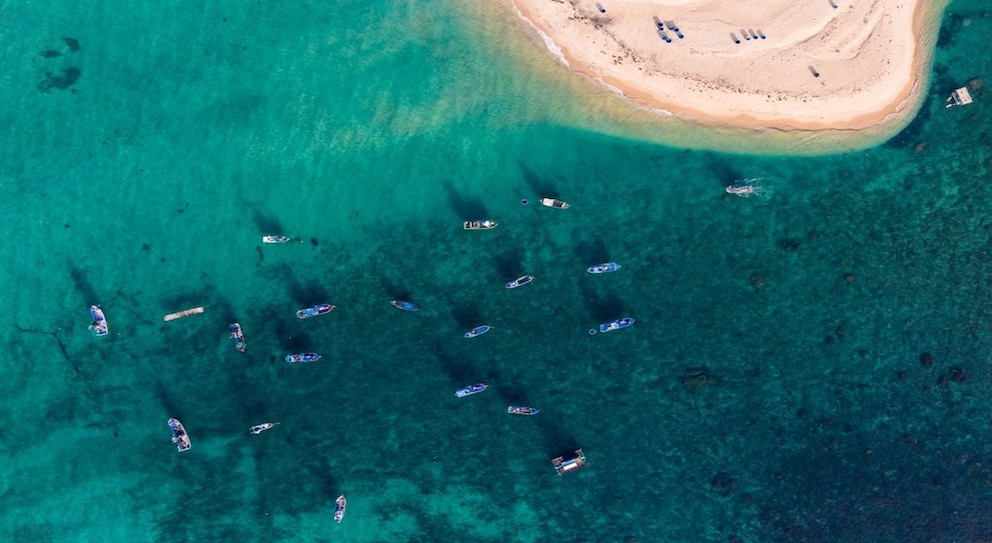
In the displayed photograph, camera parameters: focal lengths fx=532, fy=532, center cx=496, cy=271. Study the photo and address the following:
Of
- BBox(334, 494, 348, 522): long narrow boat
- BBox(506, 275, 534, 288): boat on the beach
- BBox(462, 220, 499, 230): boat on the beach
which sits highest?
BBox(462, 220, 499, 230): boat on the beach

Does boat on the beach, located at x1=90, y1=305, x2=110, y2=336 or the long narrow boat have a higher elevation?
boat on the beach, located at x1=90, y1=305, x2=110, y2=336

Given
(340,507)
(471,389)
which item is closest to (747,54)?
(471,389)

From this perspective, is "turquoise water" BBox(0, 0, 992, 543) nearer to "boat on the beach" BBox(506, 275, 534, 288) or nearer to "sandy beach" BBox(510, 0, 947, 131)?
"boat on the beach" BBox(506, 275, 534, 288)

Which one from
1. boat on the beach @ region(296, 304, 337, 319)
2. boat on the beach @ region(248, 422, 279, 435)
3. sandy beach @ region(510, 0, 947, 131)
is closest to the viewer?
sandy beach @ region(510, 0, 947, 131)

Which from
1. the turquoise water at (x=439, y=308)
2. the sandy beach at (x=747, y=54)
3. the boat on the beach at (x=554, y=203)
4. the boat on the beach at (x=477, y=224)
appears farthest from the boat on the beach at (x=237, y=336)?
the sandy beach at (x=747, y=54)

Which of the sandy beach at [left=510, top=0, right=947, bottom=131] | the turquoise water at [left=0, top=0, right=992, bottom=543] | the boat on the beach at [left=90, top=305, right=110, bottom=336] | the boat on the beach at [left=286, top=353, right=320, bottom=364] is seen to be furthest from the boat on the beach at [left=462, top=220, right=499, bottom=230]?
the boat on the beach at [left=90, top=305, right=110, bottom=336]

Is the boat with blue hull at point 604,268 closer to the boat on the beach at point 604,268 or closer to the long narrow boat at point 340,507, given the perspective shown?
the boat on the beach at point 604,268

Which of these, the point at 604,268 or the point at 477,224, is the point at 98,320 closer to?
the point at 477,224

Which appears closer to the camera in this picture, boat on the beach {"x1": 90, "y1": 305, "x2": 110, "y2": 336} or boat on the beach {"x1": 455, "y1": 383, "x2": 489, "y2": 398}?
boat on the beach {"x1": 90, "y1": 305, "x2": 110, "y2": 336}
